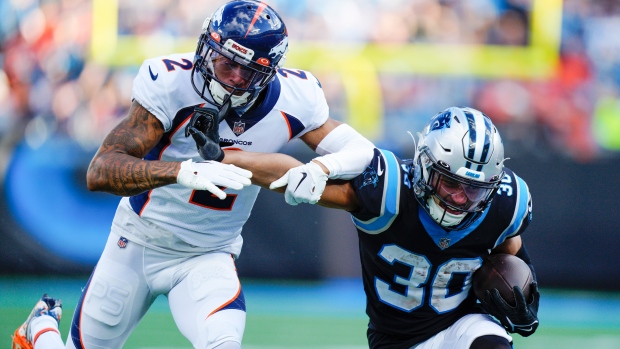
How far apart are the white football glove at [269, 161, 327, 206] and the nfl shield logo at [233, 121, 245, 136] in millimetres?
379

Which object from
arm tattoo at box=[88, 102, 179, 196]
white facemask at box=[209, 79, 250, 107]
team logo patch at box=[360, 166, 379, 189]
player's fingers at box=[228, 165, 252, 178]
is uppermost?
white facemask at box=[209, 79, 250, 107]

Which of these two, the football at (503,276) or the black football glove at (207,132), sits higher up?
the black football glove at (207,132)

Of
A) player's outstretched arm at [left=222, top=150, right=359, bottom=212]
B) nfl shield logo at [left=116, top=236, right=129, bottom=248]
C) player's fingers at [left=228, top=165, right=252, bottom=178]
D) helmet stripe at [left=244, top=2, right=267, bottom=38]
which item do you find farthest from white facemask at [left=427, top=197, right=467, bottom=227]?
nfl shield logo at [left=116, top=236, right=129, bottom=248]

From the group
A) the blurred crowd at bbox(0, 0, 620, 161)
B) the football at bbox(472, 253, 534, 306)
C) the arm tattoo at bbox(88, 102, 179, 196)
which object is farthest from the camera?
the blurred crowd at bbox(0, 0, 620, 161)

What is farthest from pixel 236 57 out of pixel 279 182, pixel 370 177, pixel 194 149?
pixel 370 177

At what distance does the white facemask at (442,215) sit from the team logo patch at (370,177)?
25 cm

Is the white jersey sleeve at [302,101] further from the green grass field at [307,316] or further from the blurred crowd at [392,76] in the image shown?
the blurred crowd at [392,76]

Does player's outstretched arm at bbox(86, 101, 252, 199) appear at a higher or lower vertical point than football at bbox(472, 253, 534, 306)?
higher

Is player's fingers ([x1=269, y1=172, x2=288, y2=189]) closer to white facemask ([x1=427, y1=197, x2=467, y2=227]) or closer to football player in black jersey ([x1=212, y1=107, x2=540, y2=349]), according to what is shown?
football player in black jersey ([x1=212, y1=107, x2=540, y2=349])

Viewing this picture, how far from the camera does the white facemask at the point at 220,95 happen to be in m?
3.62

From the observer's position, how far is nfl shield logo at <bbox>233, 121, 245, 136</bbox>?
3793 mm

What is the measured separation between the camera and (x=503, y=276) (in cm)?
361

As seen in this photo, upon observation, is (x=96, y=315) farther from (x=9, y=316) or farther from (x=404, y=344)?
(x=9, y=316)

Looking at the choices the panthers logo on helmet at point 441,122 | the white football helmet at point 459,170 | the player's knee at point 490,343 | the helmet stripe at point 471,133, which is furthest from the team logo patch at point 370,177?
the player's knee at point 490,343
